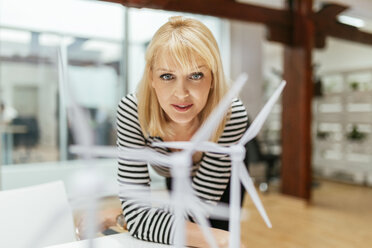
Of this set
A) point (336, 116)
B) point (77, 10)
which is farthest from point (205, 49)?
point (336, 116)

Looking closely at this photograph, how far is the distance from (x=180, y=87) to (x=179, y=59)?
2.1 inches

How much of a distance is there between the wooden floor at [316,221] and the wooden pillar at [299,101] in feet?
0.92

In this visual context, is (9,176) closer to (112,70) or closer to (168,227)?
(112,70)

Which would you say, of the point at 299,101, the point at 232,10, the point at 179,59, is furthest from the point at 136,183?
the point at 299,101

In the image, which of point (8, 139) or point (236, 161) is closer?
point (236, 161)

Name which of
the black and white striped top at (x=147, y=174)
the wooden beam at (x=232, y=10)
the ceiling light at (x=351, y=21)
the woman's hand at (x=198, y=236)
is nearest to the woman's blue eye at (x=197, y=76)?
the black and white striped top at (x=147, y=174)

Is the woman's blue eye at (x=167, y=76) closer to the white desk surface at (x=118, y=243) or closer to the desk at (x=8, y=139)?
the white desk surface at (x=118, y=243)

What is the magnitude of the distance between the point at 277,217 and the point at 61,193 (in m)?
2.45

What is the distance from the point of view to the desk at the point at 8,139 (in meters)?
3.63

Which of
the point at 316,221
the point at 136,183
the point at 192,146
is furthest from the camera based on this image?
the point at 316,221

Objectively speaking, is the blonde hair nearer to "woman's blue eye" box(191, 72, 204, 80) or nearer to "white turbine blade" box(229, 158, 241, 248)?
"woman's blue eye" box(191, 72, 204, 80)

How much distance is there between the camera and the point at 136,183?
0.74 metres

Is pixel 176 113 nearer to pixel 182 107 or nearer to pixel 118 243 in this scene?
pixel 182 107

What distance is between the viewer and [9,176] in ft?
11.1
